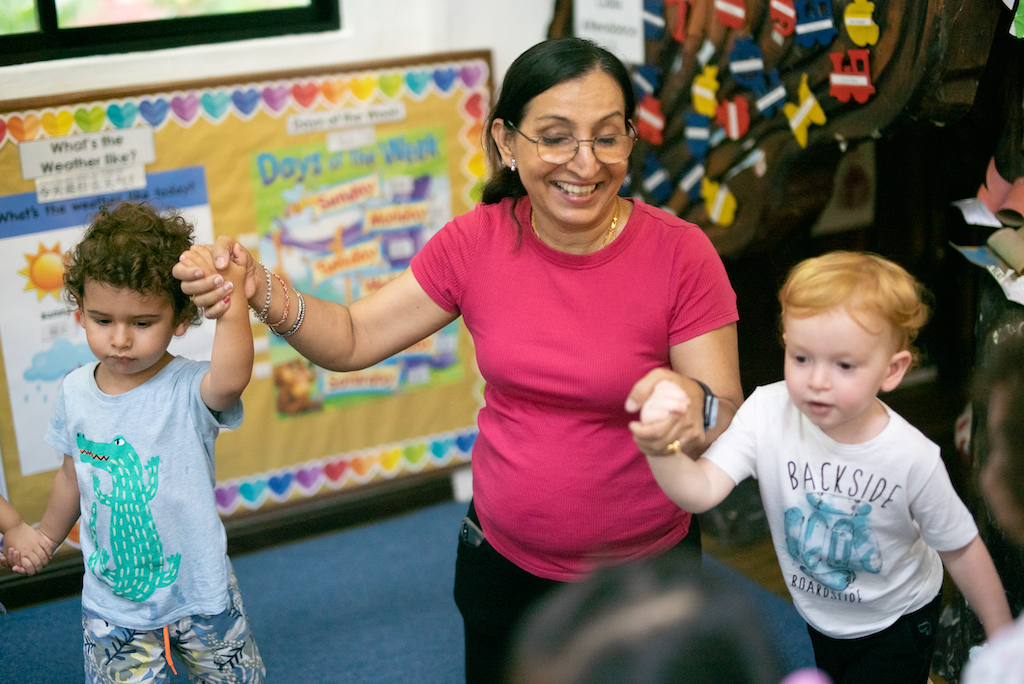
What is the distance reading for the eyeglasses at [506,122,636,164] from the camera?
1.57 metres

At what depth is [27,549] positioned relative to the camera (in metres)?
1.81

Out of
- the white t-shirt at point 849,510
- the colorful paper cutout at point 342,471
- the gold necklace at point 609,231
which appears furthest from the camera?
the colorful paper cutout at point 342,471

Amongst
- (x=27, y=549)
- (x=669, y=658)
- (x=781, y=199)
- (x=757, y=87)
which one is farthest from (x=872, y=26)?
(x=27, y=549)

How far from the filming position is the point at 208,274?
1556mm

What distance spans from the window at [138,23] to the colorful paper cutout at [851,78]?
59.8 inches

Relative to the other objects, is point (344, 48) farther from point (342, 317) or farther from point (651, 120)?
point (342, 317)

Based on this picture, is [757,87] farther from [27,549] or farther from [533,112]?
[27,549]

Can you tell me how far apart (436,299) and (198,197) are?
1401 millimetres

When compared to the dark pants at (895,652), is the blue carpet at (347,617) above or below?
below

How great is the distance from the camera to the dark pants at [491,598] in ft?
5.61

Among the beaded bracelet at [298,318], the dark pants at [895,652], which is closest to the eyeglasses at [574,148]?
the beaded bracelet at [298,318]

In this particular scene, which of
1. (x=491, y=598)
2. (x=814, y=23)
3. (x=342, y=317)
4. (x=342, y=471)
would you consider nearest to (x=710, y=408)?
(x=491, y=598)

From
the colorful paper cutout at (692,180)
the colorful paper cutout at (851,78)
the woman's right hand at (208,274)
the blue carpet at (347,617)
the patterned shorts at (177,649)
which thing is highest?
the colorful paper cutout at (851,78)

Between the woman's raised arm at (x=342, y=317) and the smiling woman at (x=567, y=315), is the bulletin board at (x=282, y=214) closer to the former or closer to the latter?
the woman's raised arm at (x=342, y=317)
